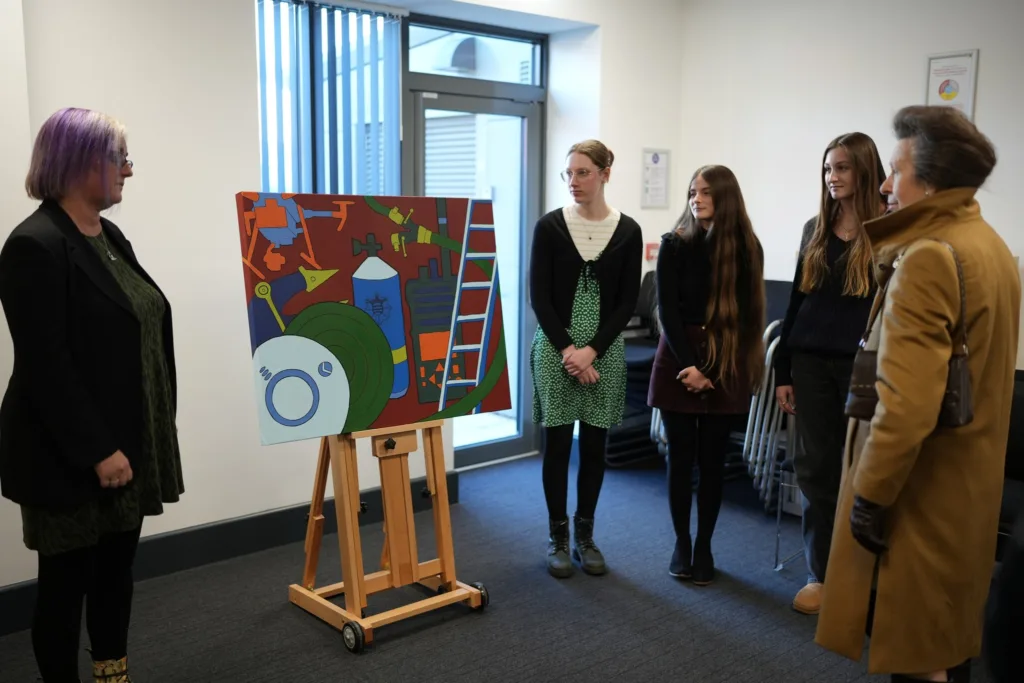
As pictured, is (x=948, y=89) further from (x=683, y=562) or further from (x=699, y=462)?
(x=683, y=562)

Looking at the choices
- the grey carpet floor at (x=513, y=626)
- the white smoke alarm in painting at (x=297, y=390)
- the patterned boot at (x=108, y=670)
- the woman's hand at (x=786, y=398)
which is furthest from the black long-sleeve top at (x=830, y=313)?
the patterned boot at (x=108, y=670)

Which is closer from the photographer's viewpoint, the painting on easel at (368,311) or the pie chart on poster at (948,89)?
the painting on easel at (368,311)

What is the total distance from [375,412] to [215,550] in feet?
3.58

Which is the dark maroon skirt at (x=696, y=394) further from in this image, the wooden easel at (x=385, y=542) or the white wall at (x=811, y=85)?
the white wall at (x=811, y=85)

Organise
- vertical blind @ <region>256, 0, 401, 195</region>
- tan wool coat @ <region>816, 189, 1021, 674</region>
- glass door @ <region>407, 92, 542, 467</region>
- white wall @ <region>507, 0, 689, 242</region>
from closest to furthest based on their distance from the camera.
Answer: tan wool coat @ <region>816, 189, 1021, 674</region>
vertical blind @ <region>256, 0, 401, 195</region>
glass door @ <region>407, 92, 542, 467</region>
white wall @ <region>507, 0, 689, 242</region>

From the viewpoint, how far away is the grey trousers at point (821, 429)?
282 centimetres

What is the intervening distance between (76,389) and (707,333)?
200 centimetres

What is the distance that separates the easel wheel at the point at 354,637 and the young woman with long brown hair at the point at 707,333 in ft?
3.98

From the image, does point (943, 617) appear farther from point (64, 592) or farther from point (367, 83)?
point (367, 83)

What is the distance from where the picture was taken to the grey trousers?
2.82m

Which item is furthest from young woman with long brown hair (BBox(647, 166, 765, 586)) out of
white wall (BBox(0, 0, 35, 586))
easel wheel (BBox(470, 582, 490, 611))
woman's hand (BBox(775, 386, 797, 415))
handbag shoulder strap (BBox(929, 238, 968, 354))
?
white wall (BBox(0, 0, 35, 586))

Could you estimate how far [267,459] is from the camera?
3.52 metres

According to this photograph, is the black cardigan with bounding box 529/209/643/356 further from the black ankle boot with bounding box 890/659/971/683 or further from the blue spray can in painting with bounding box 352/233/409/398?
the black ankle boot with bounding box 890/659/971/683

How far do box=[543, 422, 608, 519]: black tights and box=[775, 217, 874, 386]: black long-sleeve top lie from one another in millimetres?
798
